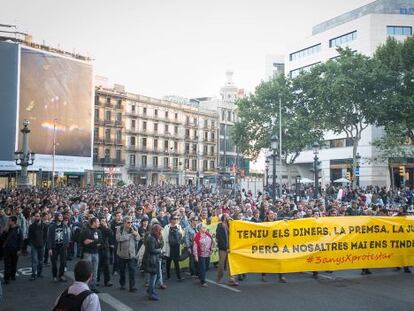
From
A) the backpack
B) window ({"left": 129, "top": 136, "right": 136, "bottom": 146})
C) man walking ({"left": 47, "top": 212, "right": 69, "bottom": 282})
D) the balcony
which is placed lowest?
man walking ({"left": 47, "top": 212, "right": 69, "bottom": 282})

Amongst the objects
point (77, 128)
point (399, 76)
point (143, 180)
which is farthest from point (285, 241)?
point (143, 180)

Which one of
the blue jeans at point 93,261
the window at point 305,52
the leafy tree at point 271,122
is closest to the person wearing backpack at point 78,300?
the blue jeans at point 93,261

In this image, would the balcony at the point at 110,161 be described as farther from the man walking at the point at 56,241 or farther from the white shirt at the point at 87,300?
the white shirt at the point at 87,300

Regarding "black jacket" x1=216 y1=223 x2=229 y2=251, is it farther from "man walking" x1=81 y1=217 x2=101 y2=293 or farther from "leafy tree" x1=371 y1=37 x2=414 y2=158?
"leafy tree" x1=371 y1=37 x2=414 y2=158

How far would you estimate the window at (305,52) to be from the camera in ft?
190

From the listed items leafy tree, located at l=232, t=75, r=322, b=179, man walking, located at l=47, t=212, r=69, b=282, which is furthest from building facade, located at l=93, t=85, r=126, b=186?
man walking, located at l=47, t=212, r=69, b=282

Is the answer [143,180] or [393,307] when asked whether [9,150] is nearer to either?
[143,180]

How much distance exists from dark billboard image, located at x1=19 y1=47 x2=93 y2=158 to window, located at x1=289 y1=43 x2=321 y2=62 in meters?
30.5

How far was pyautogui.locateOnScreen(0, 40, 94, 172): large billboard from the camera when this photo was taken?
52.2 m

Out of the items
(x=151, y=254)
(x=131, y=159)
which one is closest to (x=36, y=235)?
(x=151, y=254)

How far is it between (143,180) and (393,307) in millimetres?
68132

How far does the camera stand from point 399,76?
36.3m

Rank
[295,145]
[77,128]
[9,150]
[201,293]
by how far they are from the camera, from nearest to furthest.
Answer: [201,293] < [295,145] < [9,150] < [77,128]

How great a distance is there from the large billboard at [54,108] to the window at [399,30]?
4102cm
